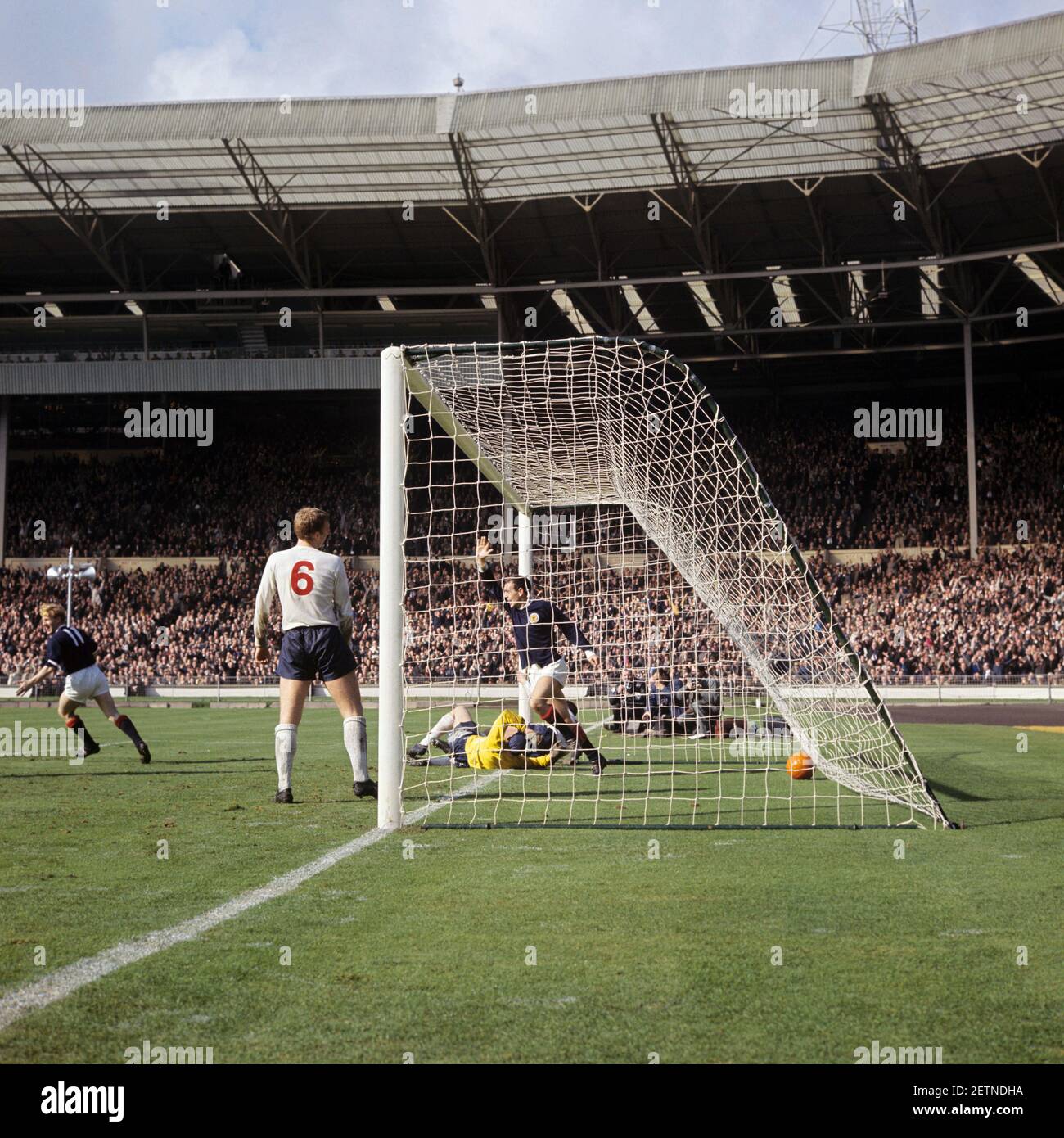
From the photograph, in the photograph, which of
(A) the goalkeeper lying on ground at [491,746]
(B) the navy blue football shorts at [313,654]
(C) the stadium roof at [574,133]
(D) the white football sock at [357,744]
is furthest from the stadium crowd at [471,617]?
(B) the navy blue football shorts at [313,654]

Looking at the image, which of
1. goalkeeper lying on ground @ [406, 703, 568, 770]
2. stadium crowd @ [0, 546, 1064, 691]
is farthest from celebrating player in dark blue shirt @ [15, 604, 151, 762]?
stadium crowd @ [0, 546, 1064, 691]

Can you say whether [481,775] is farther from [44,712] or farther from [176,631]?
[176,631]

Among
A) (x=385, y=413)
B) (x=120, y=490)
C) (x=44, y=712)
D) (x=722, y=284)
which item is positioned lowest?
(x=44, y=712)

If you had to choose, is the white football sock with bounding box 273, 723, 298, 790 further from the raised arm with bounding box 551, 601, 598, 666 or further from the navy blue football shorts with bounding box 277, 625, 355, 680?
the raised arm with bounding box 551, 601, 598, 666

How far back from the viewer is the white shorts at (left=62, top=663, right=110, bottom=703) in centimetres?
1122

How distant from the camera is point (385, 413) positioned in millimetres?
7633

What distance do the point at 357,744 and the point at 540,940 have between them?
4.08 metres

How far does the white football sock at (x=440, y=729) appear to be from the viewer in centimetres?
1039

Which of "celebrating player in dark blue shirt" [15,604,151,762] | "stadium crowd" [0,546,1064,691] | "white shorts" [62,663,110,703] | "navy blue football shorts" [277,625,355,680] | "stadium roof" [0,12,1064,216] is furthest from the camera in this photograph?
"stadium crowd" [0,546,1064,691]

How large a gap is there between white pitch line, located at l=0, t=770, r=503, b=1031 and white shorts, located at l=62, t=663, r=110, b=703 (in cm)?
602

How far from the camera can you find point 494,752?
32.6 ft

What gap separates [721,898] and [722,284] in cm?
3154
